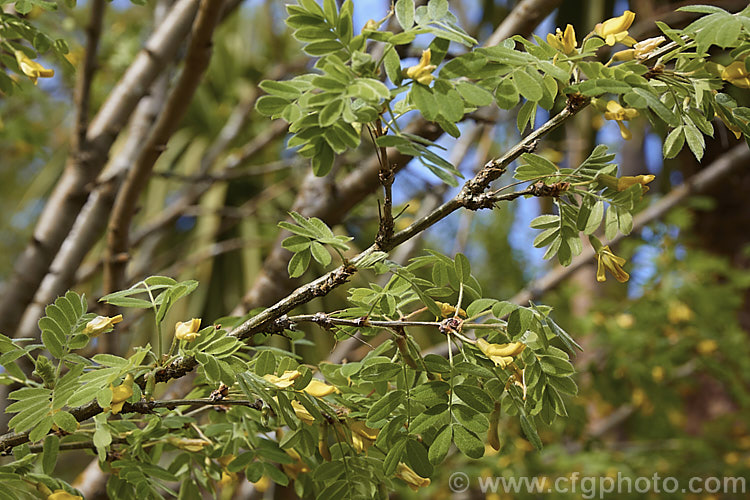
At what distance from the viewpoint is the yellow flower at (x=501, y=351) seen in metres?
0.39

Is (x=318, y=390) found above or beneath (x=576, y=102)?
beneath

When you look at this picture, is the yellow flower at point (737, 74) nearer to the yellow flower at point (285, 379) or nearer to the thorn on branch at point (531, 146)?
the thorn on branch at point (531, 146)

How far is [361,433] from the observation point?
1.52 ft

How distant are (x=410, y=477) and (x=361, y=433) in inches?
1.8

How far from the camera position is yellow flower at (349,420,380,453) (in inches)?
18.1

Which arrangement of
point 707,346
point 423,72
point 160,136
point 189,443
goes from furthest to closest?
point 707,346 → point 160,136 → point 189,443 → point 423,72

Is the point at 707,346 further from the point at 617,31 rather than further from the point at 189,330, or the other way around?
the point at 189,330

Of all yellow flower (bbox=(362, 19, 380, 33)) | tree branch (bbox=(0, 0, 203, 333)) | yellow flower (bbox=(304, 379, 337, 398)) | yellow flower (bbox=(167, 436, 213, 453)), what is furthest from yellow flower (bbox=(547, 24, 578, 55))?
tree branch (bbox=(0, 0, 203, 333))

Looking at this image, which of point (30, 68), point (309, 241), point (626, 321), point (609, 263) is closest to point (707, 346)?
point (626, 321)

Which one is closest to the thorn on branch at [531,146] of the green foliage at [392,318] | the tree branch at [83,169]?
the green foliage at [392,318]

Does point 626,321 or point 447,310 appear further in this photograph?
point 626,321

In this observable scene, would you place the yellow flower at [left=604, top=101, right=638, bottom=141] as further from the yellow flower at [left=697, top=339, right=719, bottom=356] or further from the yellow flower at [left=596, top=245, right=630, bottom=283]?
the yellow flower at [left=697, top=339, right=719, bottom=356]

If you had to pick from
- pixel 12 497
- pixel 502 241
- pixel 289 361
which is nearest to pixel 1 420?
pixel 12 497

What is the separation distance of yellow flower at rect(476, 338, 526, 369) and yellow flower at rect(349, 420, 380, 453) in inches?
4.5
